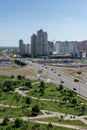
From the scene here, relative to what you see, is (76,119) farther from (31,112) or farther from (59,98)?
(59,98)

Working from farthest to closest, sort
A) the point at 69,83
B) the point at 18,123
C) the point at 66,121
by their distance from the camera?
1. the point at 69,83
2. the point at 66,121
3. the point at 18,123

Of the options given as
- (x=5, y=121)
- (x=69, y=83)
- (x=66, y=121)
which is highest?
(x=5, y=121)

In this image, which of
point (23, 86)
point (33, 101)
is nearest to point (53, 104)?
point (33, 101)

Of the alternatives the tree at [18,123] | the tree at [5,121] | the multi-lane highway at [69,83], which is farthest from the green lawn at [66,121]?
the multi-lane highway at [69,83]

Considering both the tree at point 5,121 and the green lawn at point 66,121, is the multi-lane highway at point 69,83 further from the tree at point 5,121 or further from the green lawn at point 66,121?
the tree at point 5,121

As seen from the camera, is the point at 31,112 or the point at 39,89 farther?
the point at 39,89

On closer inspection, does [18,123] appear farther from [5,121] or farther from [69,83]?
[69,83]

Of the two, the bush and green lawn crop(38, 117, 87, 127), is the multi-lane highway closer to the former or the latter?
Answer: green lawn crop(38, 117, 87, 127)

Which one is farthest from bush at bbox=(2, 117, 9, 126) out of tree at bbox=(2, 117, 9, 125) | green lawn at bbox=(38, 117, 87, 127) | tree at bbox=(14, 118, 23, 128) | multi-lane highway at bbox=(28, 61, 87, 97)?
multi-lane highway at bbox=(28, 61, 87, 97)

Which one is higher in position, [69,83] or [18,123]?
[18,123]

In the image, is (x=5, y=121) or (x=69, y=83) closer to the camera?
(x=5, y=121)

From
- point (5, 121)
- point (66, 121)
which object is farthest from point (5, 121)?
point (66, 121)
